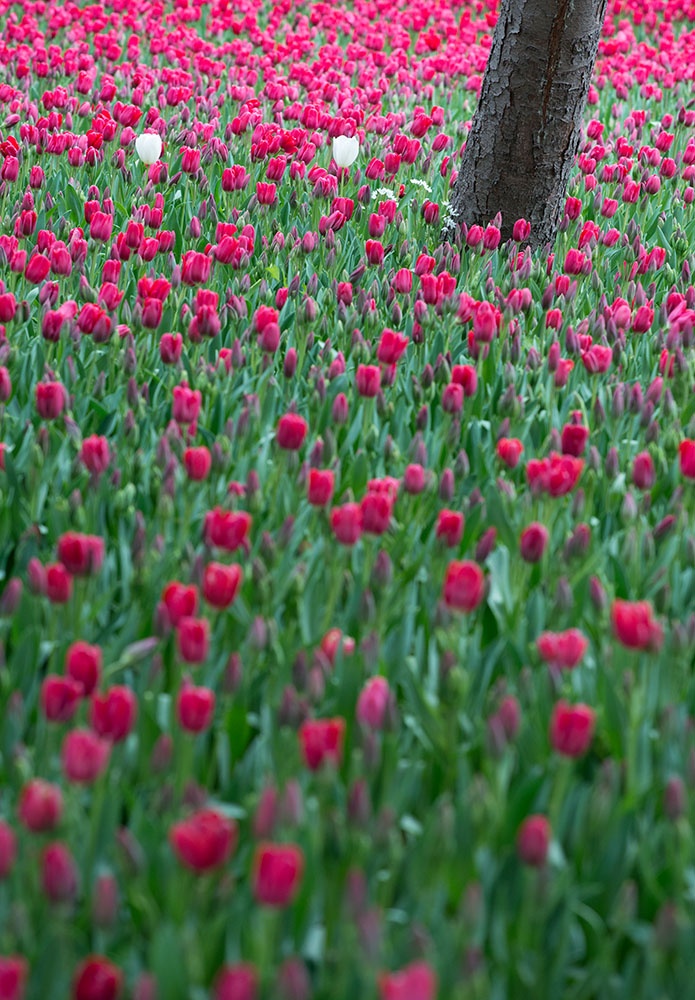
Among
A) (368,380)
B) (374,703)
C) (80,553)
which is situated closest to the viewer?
(374,703)

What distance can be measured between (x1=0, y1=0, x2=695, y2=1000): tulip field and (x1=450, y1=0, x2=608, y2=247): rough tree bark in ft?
0.59

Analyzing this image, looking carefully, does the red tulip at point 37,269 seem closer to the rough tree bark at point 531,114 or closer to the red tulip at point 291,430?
the red tulip at point 291,430

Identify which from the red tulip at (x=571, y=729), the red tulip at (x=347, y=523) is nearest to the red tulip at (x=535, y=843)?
the red tulip at (x=571, y=729)

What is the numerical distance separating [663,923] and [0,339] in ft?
7.08

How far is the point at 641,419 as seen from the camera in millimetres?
2760

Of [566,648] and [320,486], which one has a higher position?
[320,486]

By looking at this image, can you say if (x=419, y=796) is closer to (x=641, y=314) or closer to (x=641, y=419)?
(x=641, y=419)

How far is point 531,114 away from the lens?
431cm

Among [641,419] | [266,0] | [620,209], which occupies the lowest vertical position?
[641,419]

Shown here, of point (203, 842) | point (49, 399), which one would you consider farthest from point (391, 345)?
point (203, 842)

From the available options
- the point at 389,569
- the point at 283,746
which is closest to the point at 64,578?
the point at 283,746

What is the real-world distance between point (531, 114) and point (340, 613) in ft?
9.52

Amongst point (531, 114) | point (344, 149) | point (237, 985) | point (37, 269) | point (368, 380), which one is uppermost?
point (531, 114)

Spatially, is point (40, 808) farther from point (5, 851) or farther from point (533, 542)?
point (533, 542)
